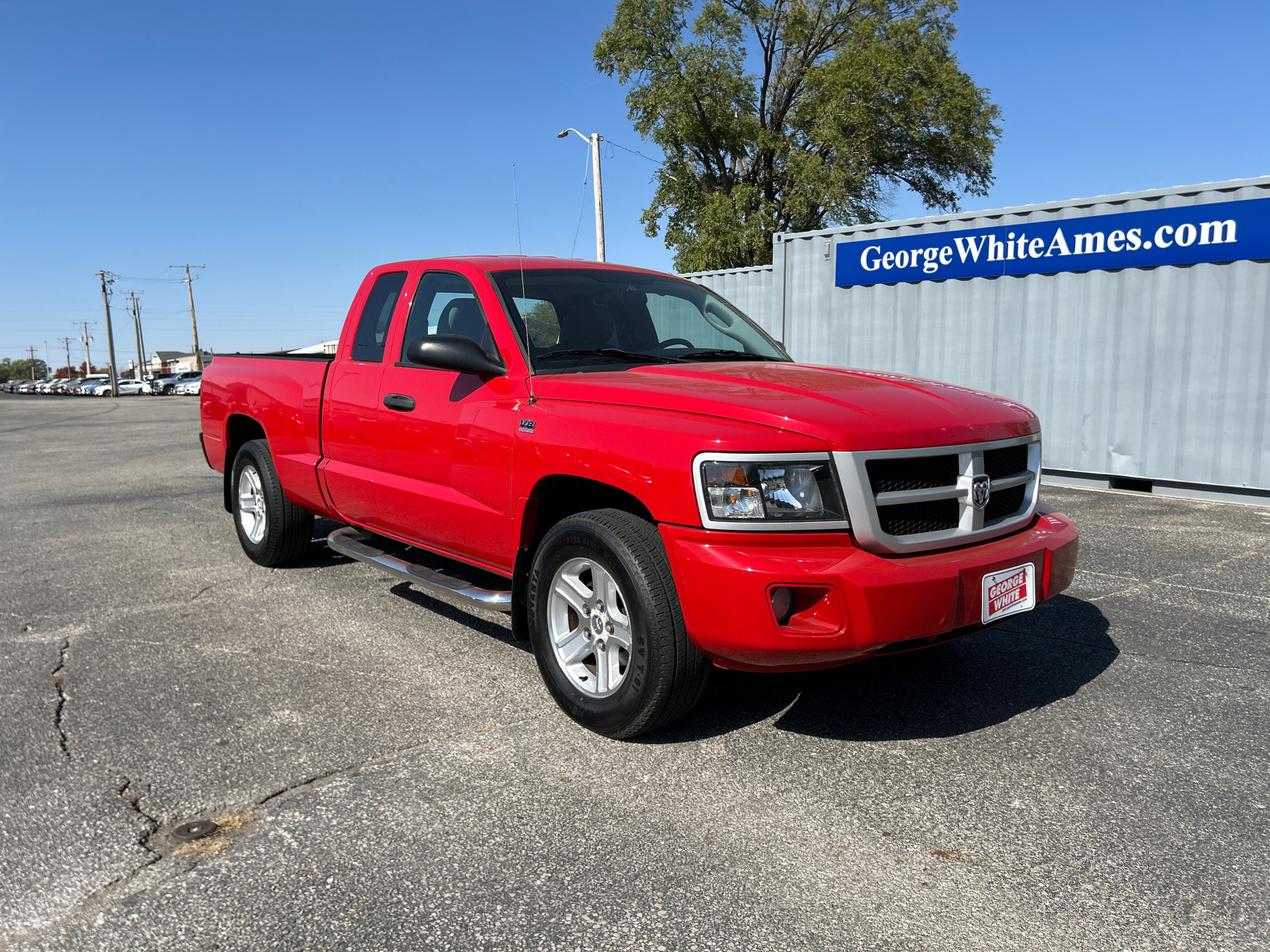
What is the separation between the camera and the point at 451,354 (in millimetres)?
3885

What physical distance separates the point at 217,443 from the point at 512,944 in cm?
542

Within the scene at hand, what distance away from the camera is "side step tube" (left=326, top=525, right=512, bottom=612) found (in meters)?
3.92

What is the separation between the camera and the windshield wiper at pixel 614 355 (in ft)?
13.5

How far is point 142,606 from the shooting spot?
17.6ft

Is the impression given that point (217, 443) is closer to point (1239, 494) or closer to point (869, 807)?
point (869, 807)

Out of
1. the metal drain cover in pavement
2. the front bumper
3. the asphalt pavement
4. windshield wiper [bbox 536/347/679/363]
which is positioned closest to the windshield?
windshield wiper [bbox 536/347/679/363]

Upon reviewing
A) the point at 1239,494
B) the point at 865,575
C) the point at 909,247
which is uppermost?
the point at 909,247

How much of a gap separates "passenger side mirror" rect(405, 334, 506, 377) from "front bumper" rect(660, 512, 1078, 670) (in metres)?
1.27

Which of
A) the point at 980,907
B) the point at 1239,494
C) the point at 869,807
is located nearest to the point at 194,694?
the point at 869,807

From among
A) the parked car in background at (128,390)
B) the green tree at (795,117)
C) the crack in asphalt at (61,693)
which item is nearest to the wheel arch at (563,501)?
the crack in asphalt at (61,693)

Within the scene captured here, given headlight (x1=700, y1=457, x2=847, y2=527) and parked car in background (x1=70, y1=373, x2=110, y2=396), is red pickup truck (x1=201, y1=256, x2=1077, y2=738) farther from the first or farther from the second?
parked car in background (x1=70, y1=373, x2=110, y2=396)

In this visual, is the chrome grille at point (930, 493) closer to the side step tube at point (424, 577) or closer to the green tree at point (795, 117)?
the side step tube at point (424, 577)

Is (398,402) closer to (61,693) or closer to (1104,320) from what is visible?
(61,693)

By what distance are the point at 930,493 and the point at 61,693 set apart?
365 cm
